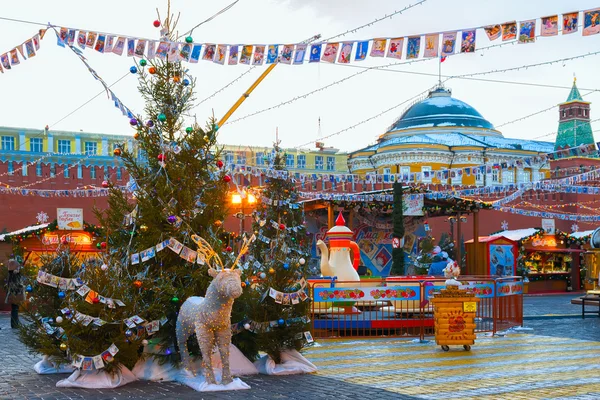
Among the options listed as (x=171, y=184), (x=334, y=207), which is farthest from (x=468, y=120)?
(x=171, y=184)

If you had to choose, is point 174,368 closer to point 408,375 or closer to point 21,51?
point 408,375

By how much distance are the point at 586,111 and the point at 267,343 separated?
2262 inches

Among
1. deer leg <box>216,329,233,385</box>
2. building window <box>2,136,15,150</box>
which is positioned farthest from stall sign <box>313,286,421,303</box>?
building window <box>2,136,15,150</box>

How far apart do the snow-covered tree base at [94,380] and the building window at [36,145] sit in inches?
2506

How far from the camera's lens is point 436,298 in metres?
12.1

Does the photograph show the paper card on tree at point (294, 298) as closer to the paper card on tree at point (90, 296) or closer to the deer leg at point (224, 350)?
the deer leg at point (224, 350)

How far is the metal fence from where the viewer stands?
13.8 metres

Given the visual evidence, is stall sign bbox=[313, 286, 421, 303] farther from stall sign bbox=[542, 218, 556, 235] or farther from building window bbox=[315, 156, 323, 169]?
building window bbox=[315, 156, 323, 169]

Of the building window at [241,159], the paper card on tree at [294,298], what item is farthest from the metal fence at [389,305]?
the building window at [241,159]

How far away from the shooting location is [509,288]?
15.0 m

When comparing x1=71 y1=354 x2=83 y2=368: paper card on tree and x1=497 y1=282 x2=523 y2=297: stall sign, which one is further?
x1=497 y1=282 x2=523 y2=297: stall sign

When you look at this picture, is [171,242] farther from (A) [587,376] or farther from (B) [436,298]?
(A) [587,376]

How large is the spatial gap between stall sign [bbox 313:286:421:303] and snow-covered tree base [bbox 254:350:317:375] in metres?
3.84

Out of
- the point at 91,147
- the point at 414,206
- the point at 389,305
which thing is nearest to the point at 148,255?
the point at 389,305
